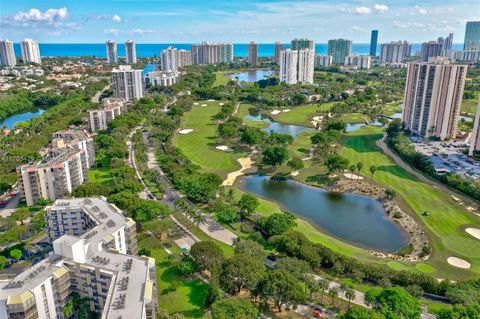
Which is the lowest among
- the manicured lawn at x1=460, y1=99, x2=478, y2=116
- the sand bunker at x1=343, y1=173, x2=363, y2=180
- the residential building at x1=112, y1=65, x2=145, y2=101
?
the sand bunker at x1=343, y1=173, x2=363, y2=180

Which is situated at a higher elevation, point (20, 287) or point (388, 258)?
point (20, 287)

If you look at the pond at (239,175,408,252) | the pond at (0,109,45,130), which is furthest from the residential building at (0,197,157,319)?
the pond at (0,109,45,130)

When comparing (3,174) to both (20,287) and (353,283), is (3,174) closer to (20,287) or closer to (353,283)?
(20,287)

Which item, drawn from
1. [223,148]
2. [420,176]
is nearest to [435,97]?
[420,176]

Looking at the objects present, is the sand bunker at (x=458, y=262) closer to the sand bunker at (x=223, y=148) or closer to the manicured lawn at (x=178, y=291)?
the manicured lawn at (x=178, y=291)

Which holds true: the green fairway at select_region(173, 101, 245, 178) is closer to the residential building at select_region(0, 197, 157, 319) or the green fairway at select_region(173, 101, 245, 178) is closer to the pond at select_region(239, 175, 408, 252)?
the pond at select_region(239, 175, 408, 252)

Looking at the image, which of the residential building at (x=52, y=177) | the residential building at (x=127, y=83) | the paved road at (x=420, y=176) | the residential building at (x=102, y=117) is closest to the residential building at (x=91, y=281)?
the residential building at (x=52, y=177)

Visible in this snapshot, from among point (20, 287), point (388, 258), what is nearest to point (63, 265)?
point (20, 287)
